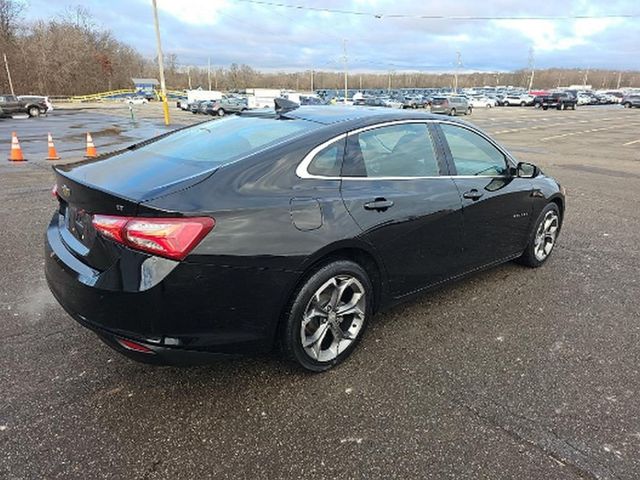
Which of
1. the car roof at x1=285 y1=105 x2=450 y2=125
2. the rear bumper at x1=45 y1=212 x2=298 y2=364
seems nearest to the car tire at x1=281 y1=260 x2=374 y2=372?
the rear bumper at x1=45 y1=212 x2=298 y2=364

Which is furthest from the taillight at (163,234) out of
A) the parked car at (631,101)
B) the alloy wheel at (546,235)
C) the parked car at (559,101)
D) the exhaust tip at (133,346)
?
the parked car at (631,101)

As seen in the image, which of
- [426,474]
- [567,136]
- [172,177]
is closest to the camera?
A: [426,474]

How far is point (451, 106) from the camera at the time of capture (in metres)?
41.8

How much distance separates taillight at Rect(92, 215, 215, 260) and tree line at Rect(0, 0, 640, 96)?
81431mm

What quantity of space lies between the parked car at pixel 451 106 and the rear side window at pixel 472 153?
38696 millimetres

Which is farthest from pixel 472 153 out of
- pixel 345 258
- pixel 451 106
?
pixel 451 106

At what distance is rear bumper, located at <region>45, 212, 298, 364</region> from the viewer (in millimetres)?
2361

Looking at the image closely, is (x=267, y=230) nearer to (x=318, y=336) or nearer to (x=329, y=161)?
(x=329, y=161)

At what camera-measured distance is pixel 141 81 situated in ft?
294

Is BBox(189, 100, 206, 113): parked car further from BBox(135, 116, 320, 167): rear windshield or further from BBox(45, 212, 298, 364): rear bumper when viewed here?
BBox(45, 212, 298, 364): rear bumper

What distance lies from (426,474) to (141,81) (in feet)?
323

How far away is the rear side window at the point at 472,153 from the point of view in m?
3.79

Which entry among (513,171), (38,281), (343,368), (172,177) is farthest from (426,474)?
(38,281)

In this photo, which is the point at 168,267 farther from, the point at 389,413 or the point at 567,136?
the point at 567,136
